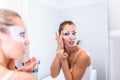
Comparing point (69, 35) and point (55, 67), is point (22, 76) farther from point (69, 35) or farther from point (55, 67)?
point (69, 35)

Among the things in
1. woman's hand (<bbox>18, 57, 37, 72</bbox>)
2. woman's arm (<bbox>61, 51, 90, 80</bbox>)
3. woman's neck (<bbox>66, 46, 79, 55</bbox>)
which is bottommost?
woman's arm (<bbox>61, 51, 90, 80</bbox>)

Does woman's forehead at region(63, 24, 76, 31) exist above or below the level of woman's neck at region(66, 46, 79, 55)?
above

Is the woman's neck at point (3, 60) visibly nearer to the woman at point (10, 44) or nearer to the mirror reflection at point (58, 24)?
the woman at point (10, 44)

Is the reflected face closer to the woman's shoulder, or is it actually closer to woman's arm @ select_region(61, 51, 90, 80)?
the woman's shoulder

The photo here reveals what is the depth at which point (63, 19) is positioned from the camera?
2.97 feet

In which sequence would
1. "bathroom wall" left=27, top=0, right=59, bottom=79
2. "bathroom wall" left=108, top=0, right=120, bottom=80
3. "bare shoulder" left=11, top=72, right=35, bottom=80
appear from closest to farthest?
1. "bare shoulder" left=11, top=72, right=35, bottom=80
2. "bathroom wall" left=27, top=0, right=59, bottom=79
3. "bathroom wall" left=108, top=0, right=120, bottom=80

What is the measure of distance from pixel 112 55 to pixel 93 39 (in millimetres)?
243

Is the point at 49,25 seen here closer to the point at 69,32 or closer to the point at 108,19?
the point at 69,32

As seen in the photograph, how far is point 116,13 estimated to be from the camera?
1.12 metres

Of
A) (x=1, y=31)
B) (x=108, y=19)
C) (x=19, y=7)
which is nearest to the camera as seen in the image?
(x=1, y=31)

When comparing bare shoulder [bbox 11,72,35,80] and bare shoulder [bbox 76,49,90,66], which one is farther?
bare shoulder [bbox 76,49,90,66]

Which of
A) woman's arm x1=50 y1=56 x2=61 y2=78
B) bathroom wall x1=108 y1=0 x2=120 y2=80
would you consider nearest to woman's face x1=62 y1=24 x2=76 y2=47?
woman's arm x1=50 y1=56 x2=61 y2=78

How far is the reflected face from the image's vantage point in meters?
0.68

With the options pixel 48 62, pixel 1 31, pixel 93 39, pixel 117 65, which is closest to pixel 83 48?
pixel 93 39
